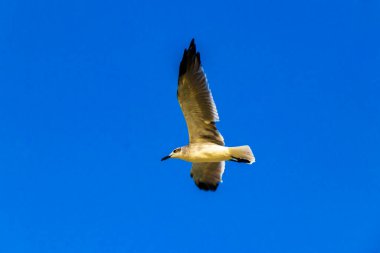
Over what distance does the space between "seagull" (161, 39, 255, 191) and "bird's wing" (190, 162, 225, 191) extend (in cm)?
68

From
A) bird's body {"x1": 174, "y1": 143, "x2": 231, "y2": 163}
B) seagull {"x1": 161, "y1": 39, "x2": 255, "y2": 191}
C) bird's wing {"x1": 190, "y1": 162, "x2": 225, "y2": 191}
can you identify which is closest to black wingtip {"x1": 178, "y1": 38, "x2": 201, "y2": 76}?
seagull {"x1": 161, "y1": 39, "x2": 255, "y2": 191}

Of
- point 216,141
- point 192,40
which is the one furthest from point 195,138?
point 192,40

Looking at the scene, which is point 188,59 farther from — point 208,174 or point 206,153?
point 208,174

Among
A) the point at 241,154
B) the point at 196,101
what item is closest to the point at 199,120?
the point at 196,101

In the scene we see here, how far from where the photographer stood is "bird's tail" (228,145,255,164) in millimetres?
11758

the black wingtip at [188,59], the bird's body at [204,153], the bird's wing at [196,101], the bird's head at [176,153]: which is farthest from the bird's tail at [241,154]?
the black wingtip at [188,59]

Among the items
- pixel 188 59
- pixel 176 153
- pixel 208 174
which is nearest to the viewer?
pixel 188 59

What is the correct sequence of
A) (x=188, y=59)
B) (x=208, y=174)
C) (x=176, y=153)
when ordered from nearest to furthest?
(x=188, y=59) < (x=176, y=153) < (x=208, y=174)

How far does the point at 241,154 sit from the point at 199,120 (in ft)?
3.65

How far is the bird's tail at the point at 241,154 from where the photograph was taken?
38.6 ft

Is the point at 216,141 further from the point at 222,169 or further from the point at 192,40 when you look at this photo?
the point at 192,40

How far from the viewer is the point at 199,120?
39.4 ft

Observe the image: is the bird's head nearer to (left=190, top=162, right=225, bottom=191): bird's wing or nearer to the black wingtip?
(left=190, top=162, right=225, bottom=191): bird's wing

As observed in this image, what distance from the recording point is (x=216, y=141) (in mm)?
12117
